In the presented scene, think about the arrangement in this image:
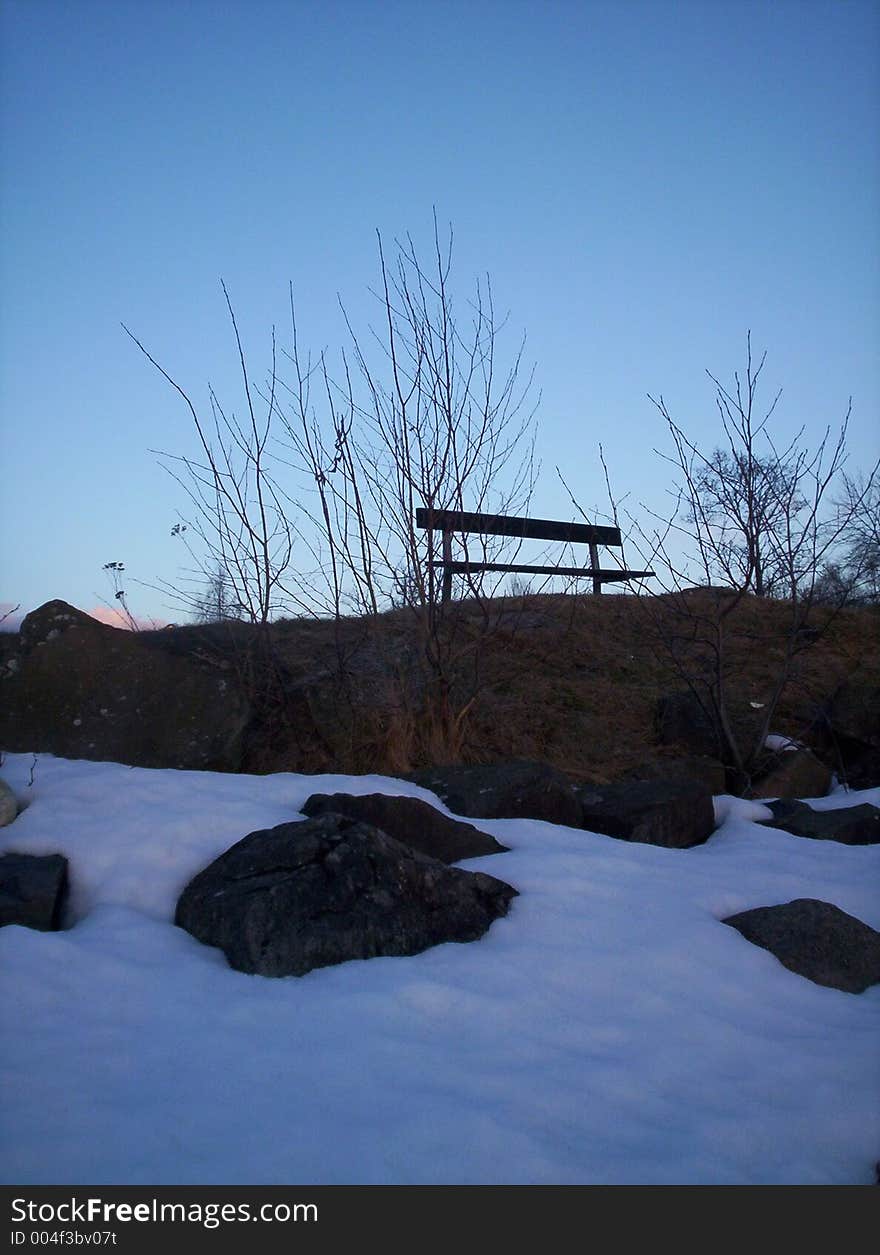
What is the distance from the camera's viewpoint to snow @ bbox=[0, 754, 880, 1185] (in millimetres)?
1965

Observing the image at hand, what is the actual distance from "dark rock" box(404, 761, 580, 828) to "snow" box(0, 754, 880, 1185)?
0.85 meters

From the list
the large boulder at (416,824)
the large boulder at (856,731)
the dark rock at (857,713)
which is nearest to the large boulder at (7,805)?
the large boulder at (416,824)

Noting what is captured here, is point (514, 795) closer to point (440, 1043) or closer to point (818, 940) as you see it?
point (818, 940)

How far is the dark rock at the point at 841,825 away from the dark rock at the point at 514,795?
1219mm

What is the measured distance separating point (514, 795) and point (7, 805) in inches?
94.3

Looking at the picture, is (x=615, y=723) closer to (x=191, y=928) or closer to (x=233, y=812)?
(x=233, y=812)

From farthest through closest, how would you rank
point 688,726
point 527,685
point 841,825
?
point 527,685
point 688,726
point 841,825

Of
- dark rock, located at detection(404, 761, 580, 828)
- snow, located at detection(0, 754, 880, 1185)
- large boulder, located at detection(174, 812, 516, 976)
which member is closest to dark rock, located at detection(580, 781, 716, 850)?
dark rock, located at detection(404, 761, 580, 828)

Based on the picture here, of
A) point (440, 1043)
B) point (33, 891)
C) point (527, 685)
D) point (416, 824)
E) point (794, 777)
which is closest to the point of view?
point (440, 1043)

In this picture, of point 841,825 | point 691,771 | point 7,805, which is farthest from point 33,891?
point 691,771

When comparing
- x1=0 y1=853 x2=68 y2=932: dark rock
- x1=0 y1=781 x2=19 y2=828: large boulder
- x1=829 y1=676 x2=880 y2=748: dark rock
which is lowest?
x1=0 y1=853 x2=68 y2=932: dark rock

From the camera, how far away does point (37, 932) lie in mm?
2906

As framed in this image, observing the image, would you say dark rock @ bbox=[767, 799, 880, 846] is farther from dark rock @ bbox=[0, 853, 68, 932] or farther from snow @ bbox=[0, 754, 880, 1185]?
dark rock @ bbox=[0, 853, 68, 932]

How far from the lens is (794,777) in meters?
6.51
